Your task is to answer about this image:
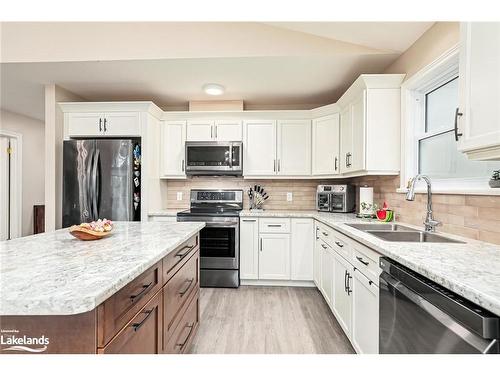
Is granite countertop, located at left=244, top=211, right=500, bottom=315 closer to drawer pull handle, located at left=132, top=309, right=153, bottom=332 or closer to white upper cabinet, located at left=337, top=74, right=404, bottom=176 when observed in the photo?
white upper cabinet, located at left=337, top=74, right=404, bottom=176

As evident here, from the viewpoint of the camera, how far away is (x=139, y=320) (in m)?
1.04

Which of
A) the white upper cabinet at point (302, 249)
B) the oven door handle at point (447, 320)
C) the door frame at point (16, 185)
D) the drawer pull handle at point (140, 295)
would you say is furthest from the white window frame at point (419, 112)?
the door frame at point (16, 185)

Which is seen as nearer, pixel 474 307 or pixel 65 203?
pixel 474 307

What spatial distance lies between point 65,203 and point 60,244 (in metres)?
2.01

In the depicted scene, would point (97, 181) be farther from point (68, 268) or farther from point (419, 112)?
point (419, 112)

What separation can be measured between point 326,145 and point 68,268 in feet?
9.56

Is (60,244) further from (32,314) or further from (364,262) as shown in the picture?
(364,262)

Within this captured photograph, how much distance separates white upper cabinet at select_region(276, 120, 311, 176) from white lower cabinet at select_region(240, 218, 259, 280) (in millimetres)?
814

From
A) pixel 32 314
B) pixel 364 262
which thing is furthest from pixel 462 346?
pixel 32 314

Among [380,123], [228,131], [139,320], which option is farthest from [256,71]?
[139,320]

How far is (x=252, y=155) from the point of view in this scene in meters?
3.45

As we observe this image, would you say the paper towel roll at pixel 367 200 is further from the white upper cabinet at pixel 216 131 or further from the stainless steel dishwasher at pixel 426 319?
the white upper cabinet at pixel 216 131

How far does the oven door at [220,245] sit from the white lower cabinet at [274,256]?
318 mm
